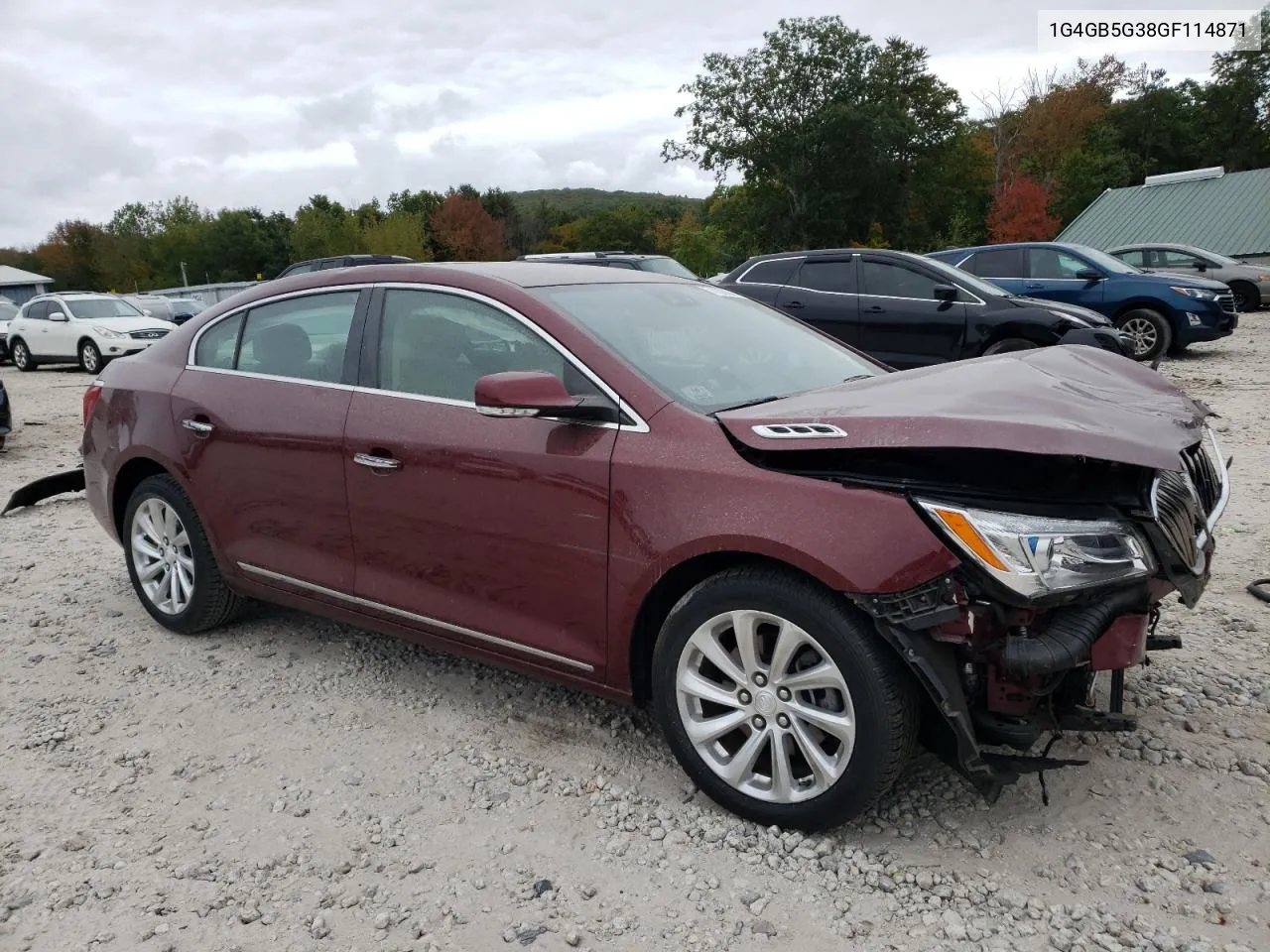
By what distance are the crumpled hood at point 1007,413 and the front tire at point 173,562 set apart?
2.60 meters

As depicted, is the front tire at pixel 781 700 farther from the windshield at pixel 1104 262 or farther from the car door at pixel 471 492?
the windshield at pixel 1104 262

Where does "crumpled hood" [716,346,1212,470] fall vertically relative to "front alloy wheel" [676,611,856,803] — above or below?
above

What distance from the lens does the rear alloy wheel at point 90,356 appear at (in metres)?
18.1

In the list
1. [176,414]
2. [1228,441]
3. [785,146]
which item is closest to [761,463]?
[176,414]

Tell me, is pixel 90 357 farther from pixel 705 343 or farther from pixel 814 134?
pixel 814 134

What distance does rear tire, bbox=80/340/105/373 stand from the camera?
18.1 meters

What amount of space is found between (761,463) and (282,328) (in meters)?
2.30

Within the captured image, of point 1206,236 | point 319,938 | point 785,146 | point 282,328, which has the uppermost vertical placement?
point 785,146

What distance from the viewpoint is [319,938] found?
Answer: 2451 mm

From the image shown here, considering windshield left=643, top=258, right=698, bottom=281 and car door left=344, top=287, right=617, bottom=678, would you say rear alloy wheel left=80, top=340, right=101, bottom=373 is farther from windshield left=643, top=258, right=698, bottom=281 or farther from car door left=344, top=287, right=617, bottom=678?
car door left=344, top=287, right=617, bottom=678

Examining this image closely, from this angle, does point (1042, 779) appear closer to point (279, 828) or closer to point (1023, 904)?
point (1023, 904)

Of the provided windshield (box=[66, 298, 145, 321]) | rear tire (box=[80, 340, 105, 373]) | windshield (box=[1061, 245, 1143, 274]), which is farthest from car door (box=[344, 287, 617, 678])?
windshield (box=[66, 298, 145, 321])

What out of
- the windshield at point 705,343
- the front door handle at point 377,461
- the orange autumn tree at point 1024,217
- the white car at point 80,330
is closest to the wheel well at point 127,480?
the front door handle at point 377,461

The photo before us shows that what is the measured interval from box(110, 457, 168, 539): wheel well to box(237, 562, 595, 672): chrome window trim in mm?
787
